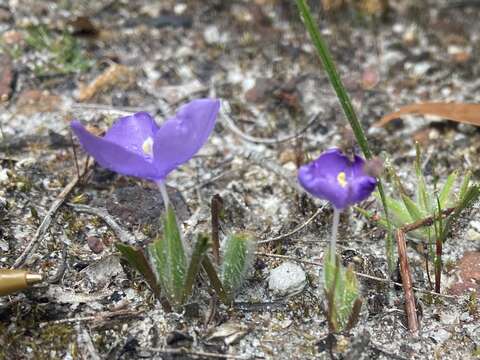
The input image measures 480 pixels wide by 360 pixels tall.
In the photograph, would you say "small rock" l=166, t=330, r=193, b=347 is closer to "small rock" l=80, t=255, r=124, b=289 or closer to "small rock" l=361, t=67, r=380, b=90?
"small rock" l=80, t=255, r=124, b=289

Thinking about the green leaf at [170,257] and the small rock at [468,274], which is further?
the small rock at [468,274]

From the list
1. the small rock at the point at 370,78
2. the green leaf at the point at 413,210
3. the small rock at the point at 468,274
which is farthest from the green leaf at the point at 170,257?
the small rock at the point at 370,78

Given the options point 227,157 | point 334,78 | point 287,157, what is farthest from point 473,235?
point 227,157

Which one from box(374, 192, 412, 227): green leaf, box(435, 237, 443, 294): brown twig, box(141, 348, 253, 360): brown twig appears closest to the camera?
box(141, 348, 253, 360): brown twig

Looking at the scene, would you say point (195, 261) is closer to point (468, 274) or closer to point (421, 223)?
point (421, 223)

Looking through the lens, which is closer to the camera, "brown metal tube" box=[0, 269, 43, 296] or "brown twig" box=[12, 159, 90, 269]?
"brown metal tube" box=[0, 269, 43, 296]

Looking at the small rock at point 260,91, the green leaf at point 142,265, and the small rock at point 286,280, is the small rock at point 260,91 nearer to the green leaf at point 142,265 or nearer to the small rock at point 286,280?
the small rock at point 286,280

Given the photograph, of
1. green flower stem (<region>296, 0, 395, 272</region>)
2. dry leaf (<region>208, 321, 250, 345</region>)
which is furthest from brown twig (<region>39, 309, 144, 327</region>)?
green flower stem (<region>296, 0, 395, 272</region>)
